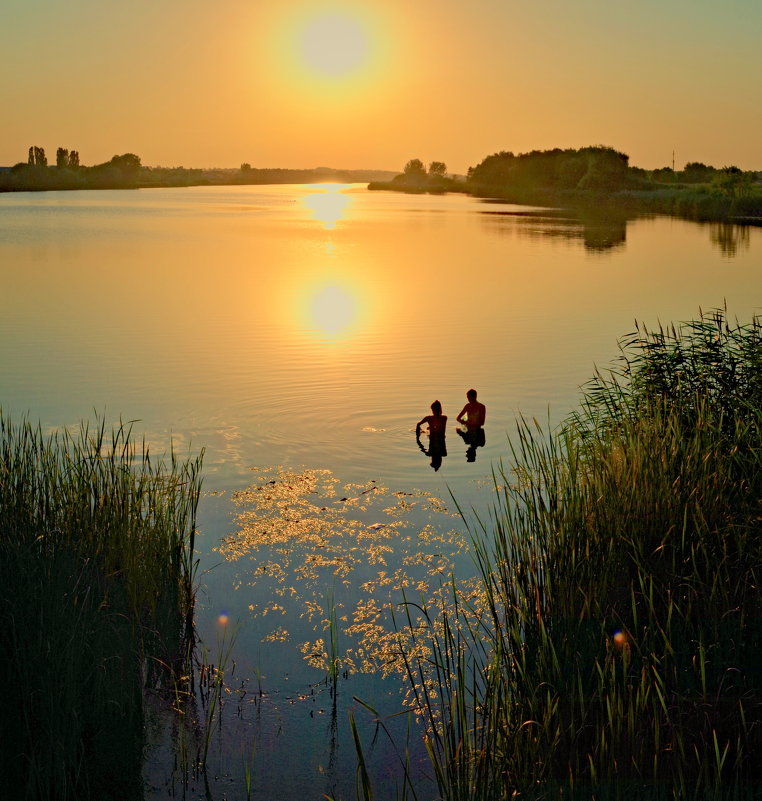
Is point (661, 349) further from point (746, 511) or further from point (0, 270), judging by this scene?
point (0, 270)

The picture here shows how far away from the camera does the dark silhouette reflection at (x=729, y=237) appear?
Answer: 184 feet

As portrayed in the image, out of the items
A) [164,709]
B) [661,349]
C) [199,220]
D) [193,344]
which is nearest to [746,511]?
[661,349]

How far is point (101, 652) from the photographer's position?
7387 millimetres

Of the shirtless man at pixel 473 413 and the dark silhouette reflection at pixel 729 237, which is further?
the dark silhouette reflection at pixel 729 237

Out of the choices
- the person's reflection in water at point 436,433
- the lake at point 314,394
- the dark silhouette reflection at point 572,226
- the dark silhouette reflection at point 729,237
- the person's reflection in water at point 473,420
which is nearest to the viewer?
the lake at point 314,394

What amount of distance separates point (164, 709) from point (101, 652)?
124 centimetres

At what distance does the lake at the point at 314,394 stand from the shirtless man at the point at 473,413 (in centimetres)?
40

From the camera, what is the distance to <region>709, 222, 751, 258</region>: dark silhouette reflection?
184ft

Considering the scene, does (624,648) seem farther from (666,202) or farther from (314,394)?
(666,202)

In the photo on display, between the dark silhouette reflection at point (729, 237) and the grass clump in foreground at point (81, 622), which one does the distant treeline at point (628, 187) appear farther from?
the grass clump in foreground at point (81, 622)

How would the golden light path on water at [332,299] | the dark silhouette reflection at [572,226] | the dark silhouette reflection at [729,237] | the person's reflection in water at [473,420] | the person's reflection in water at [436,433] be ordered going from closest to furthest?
1. the person's reflection in water at [436,433]
2. the person's reflection in water at [473,420]
3. the golden light path on water at [332,299]
4. the dark silhouette reflection at [729,237]
5. the dark silhouette reflection at [572,226]

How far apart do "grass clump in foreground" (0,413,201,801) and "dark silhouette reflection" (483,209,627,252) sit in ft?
171

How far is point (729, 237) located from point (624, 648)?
207ft

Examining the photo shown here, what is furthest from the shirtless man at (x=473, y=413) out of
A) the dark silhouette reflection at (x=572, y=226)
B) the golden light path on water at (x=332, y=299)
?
the dark silhouette reflection at (x=572, y=226)
